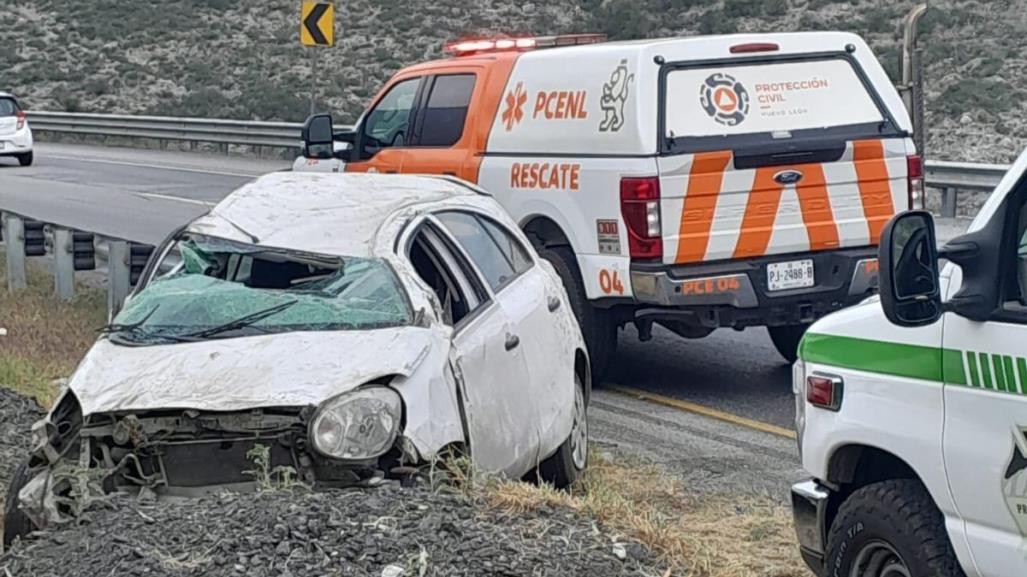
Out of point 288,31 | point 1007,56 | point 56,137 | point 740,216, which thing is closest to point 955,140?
point 1007,56

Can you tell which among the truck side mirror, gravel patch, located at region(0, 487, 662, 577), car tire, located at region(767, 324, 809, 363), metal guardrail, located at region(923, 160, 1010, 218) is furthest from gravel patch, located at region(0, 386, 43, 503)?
metal guardrail, located at region(923, 160, 1010, 218)

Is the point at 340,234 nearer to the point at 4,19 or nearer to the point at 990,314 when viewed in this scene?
the point at 990,314

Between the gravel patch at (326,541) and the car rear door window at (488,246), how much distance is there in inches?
77.6

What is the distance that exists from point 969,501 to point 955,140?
70.4 ft

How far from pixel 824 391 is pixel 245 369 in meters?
2.07

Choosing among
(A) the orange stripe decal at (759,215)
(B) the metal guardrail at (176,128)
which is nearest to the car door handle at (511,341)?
(A) the orange stripe decal at (759,215)

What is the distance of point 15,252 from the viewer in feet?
47.2

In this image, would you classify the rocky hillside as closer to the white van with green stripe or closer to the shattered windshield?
the shattered windshield

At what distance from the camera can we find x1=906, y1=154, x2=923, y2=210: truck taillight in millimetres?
10125

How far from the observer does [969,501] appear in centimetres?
441

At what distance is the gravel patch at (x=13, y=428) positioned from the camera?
24.9ft

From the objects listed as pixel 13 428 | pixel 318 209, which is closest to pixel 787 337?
pixel 318 209

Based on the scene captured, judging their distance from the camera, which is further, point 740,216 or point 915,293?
point 740,216

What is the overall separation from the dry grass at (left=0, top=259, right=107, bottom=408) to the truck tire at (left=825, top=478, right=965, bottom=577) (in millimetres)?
5356
